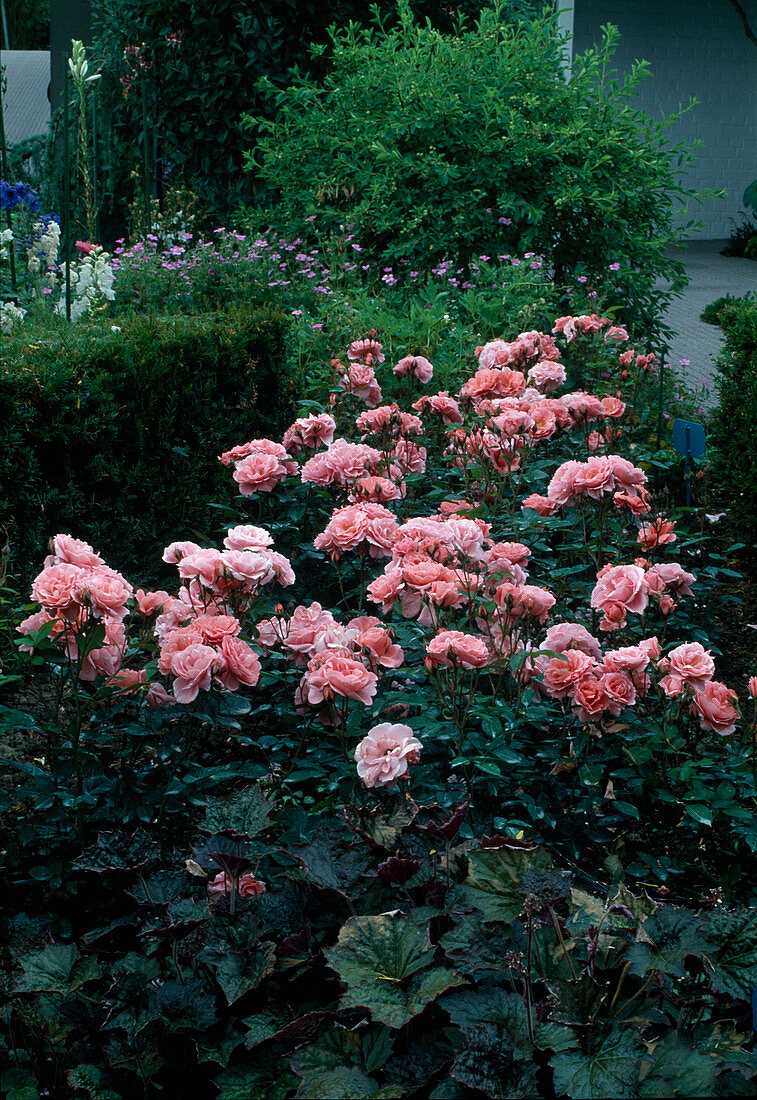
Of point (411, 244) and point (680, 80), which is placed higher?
point (680, 80)

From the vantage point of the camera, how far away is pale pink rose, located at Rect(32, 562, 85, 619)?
1793 mm

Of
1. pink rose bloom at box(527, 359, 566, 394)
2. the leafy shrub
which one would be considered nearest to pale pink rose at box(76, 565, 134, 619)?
pink rose bloom at box(527, 359, 566, 394)

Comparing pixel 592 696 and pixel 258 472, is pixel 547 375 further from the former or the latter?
pixel 592 696

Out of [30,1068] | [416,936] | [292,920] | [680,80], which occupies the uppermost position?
[680,80]

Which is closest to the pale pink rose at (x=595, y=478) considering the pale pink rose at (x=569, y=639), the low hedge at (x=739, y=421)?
the pale pink rose at (x=569, y=639)

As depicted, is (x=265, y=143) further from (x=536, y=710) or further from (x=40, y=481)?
(x=536, y=710)

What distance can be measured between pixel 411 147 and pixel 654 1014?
21.0 feet

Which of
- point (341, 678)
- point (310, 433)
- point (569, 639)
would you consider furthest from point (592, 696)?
point (310, 433)

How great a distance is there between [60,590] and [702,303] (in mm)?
11257

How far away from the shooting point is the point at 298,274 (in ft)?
21.4

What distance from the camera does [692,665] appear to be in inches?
78.4

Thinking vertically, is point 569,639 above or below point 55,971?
above

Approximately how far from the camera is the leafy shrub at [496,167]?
6.37m

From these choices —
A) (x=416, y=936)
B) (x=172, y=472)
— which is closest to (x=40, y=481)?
(x=172, y=472)
